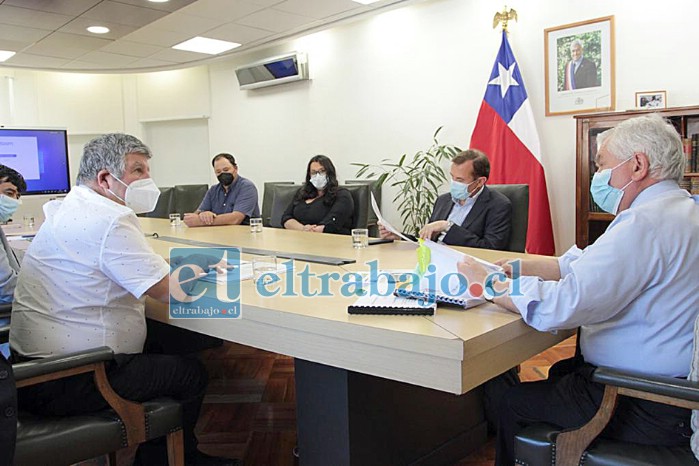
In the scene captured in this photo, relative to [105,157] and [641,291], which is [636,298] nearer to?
[641,291]

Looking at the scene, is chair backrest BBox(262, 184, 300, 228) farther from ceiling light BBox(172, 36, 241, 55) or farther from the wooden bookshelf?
ceiling light BBox(172, 36, 241, 55)

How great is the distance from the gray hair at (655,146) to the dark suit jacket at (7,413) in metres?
1.50

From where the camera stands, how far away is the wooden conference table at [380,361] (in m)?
1.16

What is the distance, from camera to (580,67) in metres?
4.05

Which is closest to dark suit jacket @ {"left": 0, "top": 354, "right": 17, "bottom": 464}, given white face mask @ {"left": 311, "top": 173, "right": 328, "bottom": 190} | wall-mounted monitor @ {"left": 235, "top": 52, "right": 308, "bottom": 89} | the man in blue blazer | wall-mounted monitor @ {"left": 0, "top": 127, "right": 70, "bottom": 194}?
the man in blue blazer

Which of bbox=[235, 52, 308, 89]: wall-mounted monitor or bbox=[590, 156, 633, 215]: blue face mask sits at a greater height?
bbox=[235, 52, 308, 89]: wall-mounted monitor

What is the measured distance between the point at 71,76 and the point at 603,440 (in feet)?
26.5

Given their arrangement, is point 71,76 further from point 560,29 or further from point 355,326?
point 355,326

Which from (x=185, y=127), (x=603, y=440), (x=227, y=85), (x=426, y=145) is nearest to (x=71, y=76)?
(x=185, y=127)

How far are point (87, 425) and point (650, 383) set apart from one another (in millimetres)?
1309

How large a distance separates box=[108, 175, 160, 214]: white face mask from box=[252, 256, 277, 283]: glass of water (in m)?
0.42

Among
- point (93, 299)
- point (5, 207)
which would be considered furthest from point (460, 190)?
point (5, 207)

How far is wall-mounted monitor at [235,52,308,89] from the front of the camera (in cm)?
608

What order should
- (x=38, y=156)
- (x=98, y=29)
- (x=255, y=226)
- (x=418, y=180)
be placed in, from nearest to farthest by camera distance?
(x=255, y=226), (x=418, y=180), (x=98, y=29), (x=38, y=156)
